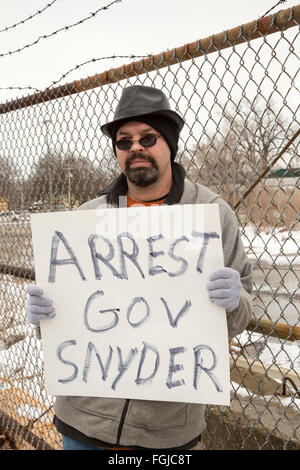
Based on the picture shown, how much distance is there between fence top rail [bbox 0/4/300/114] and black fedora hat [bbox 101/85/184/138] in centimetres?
32

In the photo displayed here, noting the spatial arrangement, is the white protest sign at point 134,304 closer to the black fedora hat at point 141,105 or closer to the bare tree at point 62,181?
the black fedora hat at point 141,105

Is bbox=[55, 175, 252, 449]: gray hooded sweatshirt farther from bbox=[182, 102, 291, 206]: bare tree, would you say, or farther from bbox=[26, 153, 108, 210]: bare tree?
bbox=[26, 153, 108, 210]: bare tree

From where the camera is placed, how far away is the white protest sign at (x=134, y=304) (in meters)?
1.41

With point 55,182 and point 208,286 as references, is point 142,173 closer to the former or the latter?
point 208,286

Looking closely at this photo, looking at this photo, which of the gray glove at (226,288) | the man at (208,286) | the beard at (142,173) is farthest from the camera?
the beard at (142,173)

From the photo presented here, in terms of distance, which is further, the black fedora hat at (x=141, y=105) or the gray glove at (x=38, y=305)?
the black fedora hat at (x=141, y=105)

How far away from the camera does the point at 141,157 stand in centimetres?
164

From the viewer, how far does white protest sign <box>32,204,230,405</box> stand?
1.41 m

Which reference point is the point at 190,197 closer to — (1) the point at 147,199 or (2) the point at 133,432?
(1) the point at 147,199

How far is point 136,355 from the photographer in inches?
58.4

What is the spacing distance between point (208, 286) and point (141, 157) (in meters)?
0.63

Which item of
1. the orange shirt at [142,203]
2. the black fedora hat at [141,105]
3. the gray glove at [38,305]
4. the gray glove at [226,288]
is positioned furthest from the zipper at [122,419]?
the black fedora hat at [141,105]
